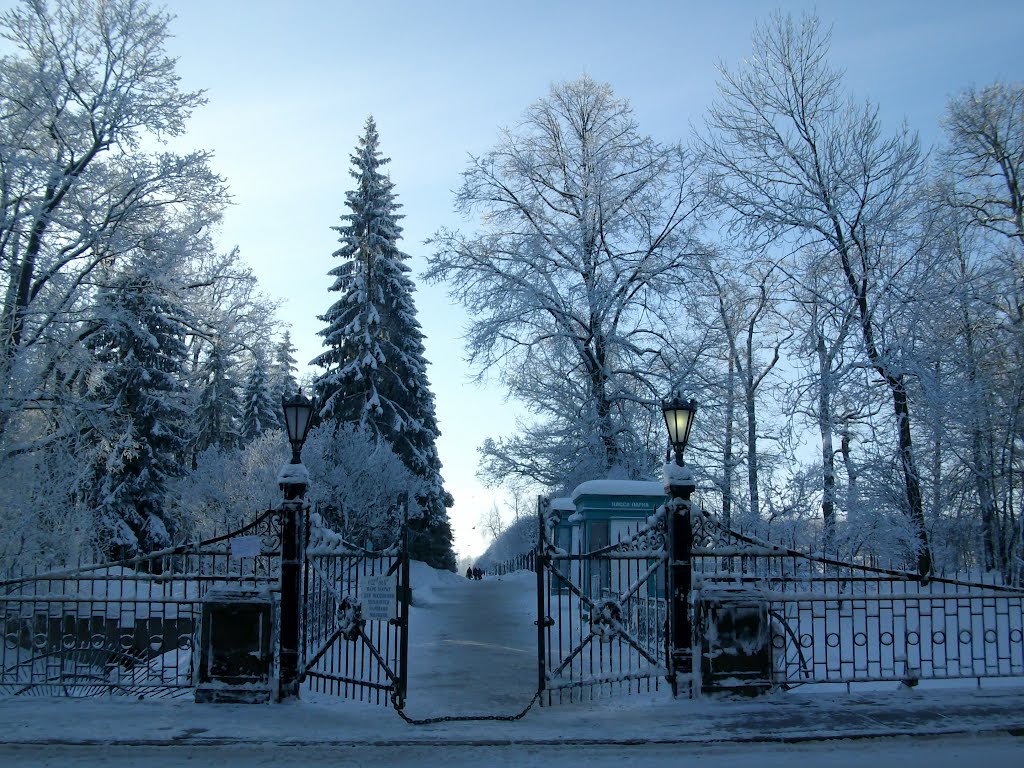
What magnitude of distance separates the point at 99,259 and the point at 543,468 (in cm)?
1457

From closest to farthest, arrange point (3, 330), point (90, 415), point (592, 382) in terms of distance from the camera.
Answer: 1. point (3, 330)
2. point (90, 415)
3. point (592, 382)

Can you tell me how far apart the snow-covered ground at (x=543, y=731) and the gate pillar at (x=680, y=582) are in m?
0.36

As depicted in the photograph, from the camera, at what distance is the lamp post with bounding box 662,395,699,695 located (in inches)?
377

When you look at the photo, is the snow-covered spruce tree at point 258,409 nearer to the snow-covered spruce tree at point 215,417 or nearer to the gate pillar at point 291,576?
the snow-covered spruce tree at point 215,417

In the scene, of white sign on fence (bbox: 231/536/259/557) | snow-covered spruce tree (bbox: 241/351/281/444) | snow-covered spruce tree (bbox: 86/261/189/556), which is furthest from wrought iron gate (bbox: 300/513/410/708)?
snow-covered spruce tree (bbox: 241/351/281/444)

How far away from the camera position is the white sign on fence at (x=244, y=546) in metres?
9.41

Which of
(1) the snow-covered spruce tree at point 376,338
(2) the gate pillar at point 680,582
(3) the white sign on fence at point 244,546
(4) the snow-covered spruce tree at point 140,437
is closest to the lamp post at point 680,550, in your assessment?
(2) the gate pillar at point 680,582

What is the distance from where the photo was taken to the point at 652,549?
1043cm

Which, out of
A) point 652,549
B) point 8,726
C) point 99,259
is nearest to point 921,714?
point 652,549

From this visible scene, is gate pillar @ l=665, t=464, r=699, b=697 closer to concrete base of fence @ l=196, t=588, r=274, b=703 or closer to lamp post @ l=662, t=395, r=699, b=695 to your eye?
lamp post @ l=662, t=395, r=699, b=695

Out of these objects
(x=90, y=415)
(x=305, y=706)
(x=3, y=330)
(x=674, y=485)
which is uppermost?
(x=3, y=330)

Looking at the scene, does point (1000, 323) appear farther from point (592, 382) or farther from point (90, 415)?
point (90, 415)

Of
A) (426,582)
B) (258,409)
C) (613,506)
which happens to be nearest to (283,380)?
(258,409)

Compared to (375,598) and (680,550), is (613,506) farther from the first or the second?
(375,598)
